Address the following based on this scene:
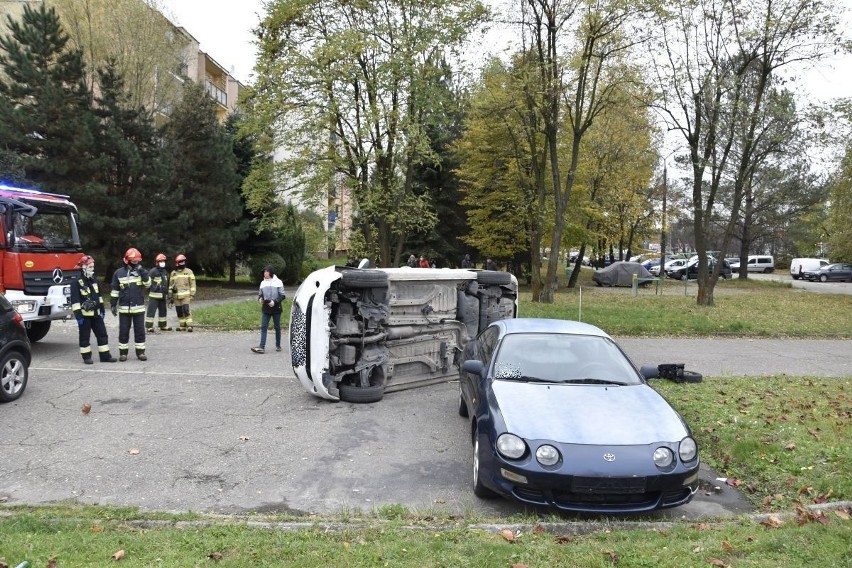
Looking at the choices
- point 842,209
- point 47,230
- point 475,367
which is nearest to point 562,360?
point 475,367

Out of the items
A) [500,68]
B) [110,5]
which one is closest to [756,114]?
[500,68]

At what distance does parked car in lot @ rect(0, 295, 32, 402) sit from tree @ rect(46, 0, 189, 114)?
1945cm

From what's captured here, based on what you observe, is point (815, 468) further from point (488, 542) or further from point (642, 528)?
point (488, 542)

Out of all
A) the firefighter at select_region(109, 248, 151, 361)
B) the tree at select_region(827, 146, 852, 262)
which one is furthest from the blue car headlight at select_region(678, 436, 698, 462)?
the tree at select_region(827, 146, 852, 262)

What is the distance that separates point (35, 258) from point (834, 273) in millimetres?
54334

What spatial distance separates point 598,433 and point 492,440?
813 mm

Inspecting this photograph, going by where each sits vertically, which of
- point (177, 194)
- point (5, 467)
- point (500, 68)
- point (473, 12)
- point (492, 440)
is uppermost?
point (473, 12)

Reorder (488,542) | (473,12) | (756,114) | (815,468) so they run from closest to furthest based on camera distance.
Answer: (488,542)
(815,468)
(756,114)
(473,12)

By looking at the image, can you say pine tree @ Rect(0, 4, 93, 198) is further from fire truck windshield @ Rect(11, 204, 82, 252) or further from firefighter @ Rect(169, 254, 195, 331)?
firefighter @ Rect(169, 254, 195, 331)

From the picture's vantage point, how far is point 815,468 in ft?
18.5

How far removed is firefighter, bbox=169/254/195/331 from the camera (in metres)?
14.3

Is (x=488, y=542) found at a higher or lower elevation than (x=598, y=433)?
lower

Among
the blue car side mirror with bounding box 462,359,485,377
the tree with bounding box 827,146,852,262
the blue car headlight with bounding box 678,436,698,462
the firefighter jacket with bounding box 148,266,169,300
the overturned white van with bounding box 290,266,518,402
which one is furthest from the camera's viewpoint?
the tree with bounding box 827,146,852,262

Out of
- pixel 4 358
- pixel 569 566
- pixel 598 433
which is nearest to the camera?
pixel 569 566
